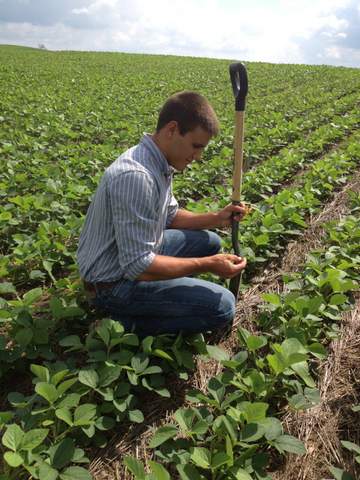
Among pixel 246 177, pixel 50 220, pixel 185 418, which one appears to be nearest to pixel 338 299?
pixel 185 418

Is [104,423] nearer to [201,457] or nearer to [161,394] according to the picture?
[161,394]

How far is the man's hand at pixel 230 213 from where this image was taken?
274cm

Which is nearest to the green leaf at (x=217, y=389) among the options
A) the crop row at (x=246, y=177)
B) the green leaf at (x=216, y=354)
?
the green leaf at (x=216, y=354)

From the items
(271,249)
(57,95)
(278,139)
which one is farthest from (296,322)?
(57,95)

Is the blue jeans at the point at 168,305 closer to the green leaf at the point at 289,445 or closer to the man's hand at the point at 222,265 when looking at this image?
the man's hand at the point at 222,265

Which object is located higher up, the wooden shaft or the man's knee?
the wooden shaft

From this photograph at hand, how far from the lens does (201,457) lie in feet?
5.31

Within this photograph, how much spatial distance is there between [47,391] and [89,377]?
22cm

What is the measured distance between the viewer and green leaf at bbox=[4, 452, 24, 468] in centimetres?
151

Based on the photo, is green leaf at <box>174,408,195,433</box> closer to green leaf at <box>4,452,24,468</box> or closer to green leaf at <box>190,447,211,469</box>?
green leaf at <box>190,447,211,469</box>

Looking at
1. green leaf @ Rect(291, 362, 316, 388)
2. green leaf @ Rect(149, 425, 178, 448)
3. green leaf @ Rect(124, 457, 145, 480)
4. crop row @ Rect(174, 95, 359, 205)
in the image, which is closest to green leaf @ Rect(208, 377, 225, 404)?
green leaf @ Rect(149, 425, 178, 448)

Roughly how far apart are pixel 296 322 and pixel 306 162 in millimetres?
4775

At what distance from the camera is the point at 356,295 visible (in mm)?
3045

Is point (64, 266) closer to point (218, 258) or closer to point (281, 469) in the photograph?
point (218, 258)
